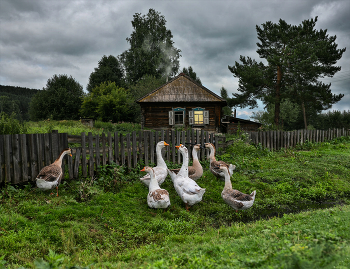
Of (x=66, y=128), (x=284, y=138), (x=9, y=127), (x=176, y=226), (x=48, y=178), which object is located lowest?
(x=176, y=226)

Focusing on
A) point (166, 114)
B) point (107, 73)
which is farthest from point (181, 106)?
point (107, 73)

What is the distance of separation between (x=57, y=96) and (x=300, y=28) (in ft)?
116

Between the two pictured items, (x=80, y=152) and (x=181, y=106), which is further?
(x=181, y=106)

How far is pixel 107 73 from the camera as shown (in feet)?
133

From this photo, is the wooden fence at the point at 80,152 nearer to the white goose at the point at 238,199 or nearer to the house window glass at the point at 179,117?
the white goose at the point at 238,199

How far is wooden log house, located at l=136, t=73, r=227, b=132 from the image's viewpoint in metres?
20.8

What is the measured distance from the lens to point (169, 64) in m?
38.9

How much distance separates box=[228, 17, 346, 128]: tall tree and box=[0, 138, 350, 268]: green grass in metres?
19.7

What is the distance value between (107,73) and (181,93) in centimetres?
2434

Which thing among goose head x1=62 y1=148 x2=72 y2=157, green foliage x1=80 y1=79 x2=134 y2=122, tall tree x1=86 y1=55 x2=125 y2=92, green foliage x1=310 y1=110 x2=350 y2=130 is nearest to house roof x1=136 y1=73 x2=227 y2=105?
green foliage x1=80 y1=79 x2=134 y2=122

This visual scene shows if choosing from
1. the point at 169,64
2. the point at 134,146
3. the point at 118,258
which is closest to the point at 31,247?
the point at 118,258

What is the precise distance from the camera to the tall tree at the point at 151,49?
37.4 m

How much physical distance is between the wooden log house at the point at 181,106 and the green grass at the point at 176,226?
554 inches

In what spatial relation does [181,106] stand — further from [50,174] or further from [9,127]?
[50,174]
